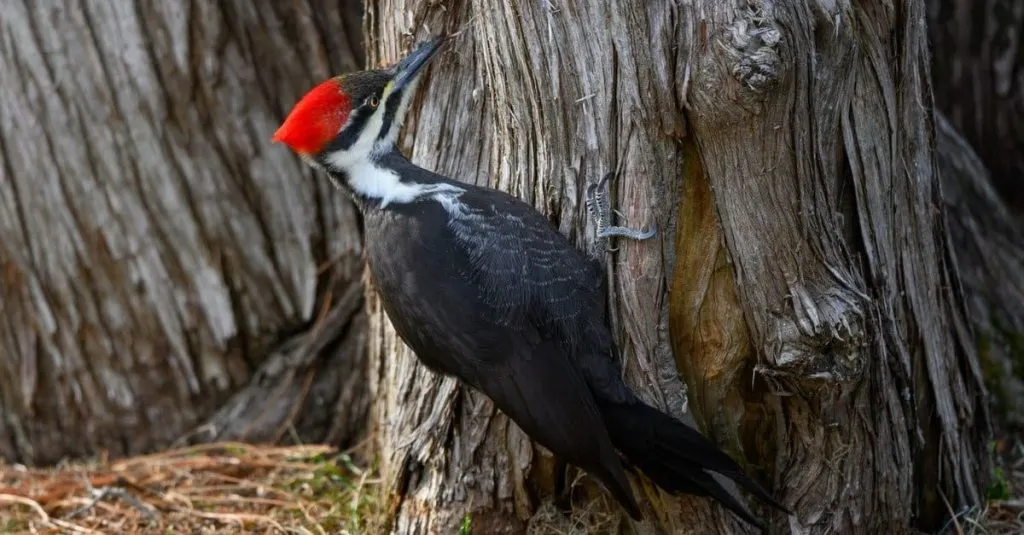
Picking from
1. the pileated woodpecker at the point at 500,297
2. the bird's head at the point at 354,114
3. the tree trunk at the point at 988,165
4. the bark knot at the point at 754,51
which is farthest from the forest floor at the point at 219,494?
the bark knot at the point at 754,51

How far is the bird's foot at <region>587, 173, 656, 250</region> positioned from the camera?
3.06 m

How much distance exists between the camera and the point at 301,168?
4344 millimetres

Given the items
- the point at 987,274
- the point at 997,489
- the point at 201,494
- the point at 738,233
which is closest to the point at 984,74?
the point at 987,274

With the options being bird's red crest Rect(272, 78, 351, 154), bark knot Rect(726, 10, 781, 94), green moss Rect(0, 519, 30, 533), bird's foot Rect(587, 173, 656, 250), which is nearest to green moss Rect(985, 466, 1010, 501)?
bird's foot Rect(587, 173, 656, 250)

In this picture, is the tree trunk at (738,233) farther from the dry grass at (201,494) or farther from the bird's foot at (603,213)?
the dry grass at (201,494)

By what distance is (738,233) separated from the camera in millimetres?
2928

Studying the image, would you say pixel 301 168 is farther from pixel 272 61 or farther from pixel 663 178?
pixel 663 178

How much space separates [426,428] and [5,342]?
2.08 m

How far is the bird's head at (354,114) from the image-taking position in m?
3.23

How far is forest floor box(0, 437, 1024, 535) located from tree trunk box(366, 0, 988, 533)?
392 millimetres

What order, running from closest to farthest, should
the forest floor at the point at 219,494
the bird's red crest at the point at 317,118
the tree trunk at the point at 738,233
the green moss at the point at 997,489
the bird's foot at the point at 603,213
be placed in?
the tree trunk at the point at 738,233 < the bird's foot at the point at 603,213 < the bird's red crest at the point at 317,118 < the green moss at the point at 997,489 < the forest floor at the point at 219,494

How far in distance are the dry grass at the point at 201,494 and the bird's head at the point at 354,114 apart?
1.27 metres

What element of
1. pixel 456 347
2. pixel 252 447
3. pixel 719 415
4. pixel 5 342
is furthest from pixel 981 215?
pixel 5 342

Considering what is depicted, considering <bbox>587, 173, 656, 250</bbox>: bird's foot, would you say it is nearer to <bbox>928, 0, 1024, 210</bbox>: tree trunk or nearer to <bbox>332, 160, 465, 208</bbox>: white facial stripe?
<bbox>332, 160, 465, 208</bbox>: white facial stripe
